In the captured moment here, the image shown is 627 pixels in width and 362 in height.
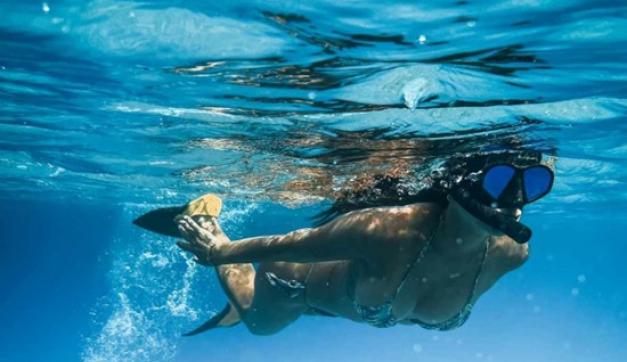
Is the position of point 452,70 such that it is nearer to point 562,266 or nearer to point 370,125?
point 370,125

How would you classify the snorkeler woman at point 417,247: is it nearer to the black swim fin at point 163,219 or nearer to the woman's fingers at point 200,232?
the woman's fingers at point 200,232

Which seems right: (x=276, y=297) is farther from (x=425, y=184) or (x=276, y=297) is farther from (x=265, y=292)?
(x=425, y=184)

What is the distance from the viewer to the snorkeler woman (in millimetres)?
6055

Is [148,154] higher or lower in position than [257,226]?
higher

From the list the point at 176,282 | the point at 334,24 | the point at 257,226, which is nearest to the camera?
the point at 334,24

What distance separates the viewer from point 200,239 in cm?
755

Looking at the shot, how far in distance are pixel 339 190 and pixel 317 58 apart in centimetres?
1000

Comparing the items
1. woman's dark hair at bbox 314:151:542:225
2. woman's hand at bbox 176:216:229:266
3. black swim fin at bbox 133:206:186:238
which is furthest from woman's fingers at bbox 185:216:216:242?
woman's dark hair at bbox 314:151:542:225

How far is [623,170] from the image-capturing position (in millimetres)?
19969

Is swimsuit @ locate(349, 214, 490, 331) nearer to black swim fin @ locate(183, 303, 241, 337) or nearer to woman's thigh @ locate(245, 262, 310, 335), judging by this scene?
woman's thigh @ locate(245, 262, 310, 335)

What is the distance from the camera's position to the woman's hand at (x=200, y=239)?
7.34 meters

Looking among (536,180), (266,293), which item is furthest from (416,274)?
(266,293)

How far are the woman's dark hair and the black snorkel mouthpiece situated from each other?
241 mm

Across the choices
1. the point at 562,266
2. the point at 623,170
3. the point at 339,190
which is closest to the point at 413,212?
the point at 339,190
